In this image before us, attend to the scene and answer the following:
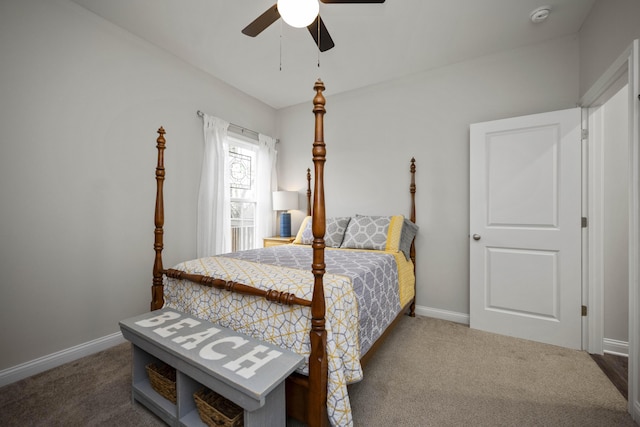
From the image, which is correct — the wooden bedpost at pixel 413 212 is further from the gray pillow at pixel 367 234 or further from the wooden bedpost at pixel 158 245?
the wooden bedpost at pixel 158 245

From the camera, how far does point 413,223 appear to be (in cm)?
298

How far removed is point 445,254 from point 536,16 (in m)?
2.20

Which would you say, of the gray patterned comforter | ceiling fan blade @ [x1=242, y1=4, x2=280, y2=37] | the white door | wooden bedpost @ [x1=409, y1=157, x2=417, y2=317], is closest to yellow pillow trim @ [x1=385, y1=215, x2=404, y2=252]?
the gray patterned comforter

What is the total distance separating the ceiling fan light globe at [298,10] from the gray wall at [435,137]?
1.85 m

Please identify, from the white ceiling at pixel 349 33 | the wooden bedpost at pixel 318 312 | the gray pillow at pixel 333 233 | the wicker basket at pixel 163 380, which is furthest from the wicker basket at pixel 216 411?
the white ceiling at pixel 349 33

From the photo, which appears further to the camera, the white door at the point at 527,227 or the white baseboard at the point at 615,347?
the white door at the point at 527,227

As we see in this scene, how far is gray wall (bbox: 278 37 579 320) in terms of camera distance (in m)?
2.52

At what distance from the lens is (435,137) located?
296cm

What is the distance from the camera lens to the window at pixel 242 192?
351 centimetres

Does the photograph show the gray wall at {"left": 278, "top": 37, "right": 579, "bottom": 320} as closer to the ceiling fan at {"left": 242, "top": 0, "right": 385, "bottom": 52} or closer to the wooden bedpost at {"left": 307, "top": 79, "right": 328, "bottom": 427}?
the ceiling fan at {"left": 242, "top": 0, "right": 385, "bottom": 52}

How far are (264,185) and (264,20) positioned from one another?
2203 mm

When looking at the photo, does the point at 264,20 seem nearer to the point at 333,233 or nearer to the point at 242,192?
the point at 333,233

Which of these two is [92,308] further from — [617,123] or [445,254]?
[617,123]

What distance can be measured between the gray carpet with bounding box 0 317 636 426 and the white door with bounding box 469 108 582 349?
284mm
